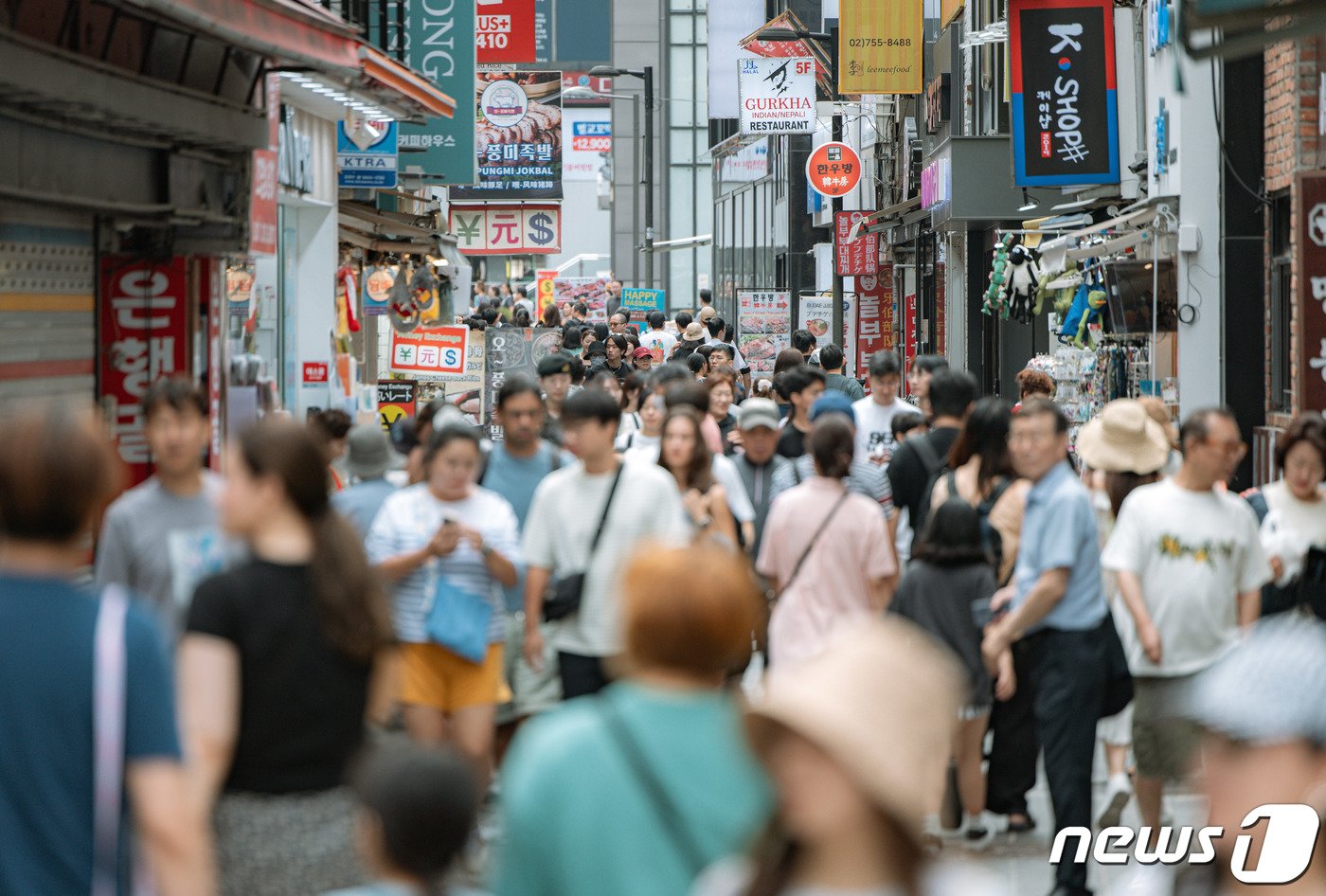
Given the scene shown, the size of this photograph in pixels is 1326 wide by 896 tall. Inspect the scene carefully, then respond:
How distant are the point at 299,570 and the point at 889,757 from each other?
93.6 inches

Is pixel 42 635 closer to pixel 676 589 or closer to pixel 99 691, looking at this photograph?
pixel 99 691

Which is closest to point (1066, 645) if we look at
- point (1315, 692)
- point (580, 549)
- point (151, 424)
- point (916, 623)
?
point (916, 623)

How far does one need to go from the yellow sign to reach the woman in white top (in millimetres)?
20479

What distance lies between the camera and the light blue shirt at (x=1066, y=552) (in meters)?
7.37

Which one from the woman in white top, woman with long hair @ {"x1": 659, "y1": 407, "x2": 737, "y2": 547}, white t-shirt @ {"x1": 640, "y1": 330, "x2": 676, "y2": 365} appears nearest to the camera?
the woman in white top

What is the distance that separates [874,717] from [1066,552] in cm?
518

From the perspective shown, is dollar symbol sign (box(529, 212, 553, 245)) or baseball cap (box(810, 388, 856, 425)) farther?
dollar symbol sign (box(529, 212, 553, 245))

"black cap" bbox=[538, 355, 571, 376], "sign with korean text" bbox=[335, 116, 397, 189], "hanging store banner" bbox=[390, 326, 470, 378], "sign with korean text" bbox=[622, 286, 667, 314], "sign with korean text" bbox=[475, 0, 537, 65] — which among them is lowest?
"black cap" bbox=[538, 355, 571, 376]

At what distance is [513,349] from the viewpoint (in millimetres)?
21469

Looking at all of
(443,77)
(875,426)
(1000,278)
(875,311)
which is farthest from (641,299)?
(875,426)

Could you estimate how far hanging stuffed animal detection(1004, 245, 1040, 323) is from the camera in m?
21.6

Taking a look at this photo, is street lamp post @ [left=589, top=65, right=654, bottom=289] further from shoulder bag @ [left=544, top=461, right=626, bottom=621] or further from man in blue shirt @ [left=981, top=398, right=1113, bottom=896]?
man in blue shirt @ [left=981, top=398, right=1113, bottom=896]

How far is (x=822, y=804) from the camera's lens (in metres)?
2.35
